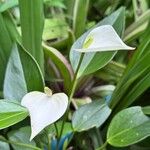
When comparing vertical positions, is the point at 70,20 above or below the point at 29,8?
below

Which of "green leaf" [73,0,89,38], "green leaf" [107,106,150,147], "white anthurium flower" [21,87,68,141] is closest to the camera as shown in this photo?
"white anthurium flower" [21,87,68,141]

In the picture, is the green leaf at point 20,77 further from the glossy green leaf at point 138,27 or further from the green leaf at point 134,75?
the glossy green leaf at point 138,27

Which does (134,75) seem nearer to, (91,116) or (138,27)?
(91,116)

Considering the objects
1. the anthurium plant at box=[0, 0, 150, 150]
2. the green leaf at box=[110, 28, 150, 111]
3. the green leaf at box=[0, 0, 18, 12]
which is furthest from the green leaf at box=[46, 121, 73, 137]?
the green leaf at box=[0, 0, 18, 12]

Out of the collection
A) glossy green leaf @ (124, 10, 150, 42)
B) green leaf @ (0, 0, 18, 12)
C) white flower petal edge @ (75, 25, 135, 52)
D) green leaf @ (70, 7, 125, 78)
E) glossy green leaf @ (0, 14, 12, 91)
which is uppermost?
white flower petal edge @ (75, 25, 135, 52)

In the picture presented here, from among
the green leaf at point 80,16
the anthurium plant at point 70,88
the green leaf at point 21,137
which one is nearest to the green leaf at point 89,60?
the anthurium plant at point 70,88

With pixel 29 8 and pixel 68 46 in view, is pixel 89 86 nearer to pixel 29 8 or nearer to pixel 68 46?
pixel 68 46

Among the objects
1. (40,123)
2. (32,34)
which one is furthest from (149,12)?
(40,123)

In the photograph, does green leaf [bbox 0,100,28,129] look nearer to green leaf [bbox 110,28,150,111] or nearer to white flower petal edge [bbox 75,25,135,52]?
white flower petal edge [bbox 75,25,135,52]
